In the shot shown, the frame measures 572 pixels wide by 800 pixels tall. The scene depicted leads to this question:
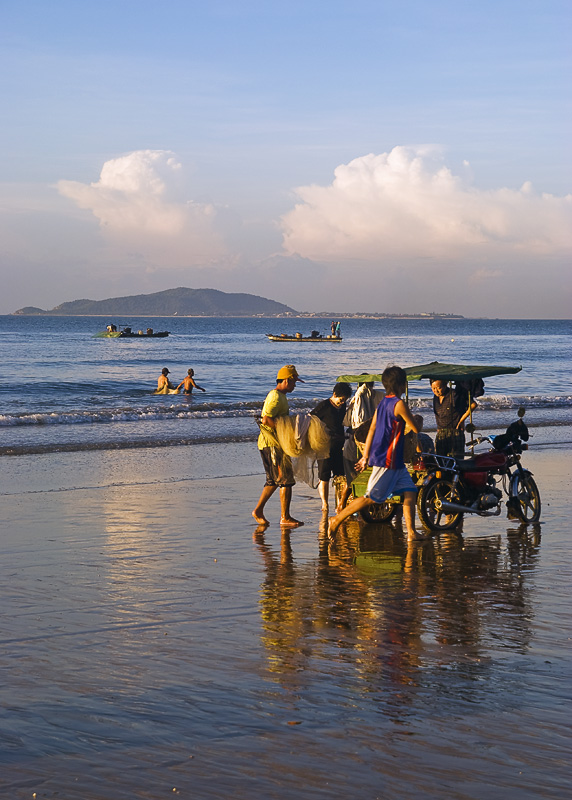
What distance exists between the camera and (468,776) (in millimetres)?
4230

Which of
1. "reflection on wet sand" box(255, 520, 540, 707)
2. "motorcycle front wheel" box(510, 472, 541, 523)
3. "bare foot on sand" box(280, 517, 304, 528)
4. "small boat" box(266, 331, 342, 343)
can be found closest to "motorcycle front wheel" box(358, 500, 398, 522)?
"reflection on wet sand" box(255, 520, 540, 707)

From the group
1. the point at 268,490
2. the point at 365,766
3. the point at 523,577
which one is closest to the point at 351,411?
the point at 268,490

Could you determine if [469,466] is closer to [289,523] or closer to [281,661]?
[289,523]

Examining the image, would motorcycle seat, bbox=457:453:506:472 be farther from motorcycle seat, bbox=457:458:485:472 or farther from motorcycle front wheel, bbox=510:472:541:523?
motorcycle front wheel, bbox=510:472:541:523

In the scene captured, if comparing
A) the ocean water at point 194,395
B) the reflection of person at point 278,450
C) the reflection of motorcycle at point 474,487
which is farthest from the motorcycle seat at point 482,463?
the ocean water at point 194,395

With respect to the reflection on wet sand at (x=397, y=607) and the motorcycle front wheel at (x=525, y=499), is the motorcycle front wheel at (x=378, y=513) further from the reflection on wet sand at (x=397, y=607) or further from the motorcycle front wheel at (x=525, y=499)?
the motorcycle front wheel at (x=525, y=499)

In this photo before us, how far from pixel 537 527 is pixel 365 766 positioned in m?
6.59

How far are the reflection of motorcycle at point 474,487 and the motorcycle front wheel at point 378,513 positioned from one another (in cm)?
59

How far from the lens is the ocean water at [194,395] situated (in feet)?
71.5

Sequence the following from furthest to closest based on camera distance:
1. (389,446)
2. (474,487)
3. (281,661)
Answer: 1. (474,487)
2. (389,446)
3. (281,661)

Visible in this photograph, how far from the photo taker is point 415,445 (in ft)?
34.3

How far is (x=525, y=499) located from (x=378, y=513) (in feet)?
5.53

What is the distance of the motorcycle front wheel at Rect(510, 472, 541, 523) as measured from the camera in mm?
10625

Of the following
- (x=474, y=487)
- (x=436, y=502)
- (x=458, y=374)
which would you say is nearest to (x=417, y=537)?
(x=436, y=502)
